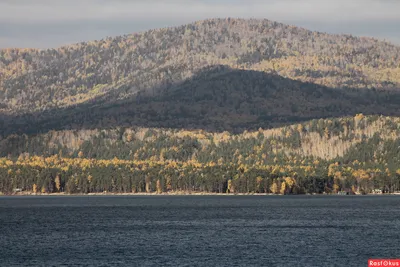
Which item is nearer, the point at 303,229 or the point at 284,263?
the point at 284,263

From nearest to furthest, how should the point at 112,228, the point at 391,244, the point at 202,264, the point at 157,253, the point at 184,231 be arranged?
1. the point at 202,264
2. the point at 157,253
3. the point at 391,244
4. the point at 184,231
5. the point at 112,228

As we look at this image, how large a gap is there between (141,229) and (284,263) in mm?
68606

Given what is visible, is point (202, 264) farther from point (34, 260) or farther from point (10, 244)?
point (10, 244)

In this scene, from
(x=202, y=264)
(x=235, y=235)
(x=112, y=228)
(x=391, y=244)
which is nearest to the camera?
(x=202, y=264)

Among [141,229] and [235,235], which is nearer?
[235,235]

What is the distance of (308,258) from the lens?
133 metres

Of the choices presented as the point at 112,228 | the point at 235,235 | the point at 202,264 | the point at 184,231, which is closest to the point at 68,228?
the point at 112,228

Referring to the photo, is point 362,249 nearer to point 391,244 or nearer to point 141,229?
point 391,244

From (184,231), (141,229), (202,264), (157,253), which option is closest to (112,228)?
(141,229)

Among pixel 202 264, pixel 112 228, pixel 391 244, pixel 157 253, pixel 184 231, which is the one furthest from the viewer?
pixel 112 228

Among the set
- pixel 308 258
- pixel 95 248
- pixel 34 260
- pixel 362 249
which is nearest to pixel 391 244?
pixel 362 249

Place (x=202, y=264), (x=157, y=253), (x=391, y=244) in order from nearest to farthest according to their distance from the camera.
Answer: (x=202, y=264) → (x=157, y=253) → (x=391, y=244)

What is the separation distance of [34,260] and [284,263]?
40921 millimetres

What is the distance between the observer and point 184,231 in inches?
7259
